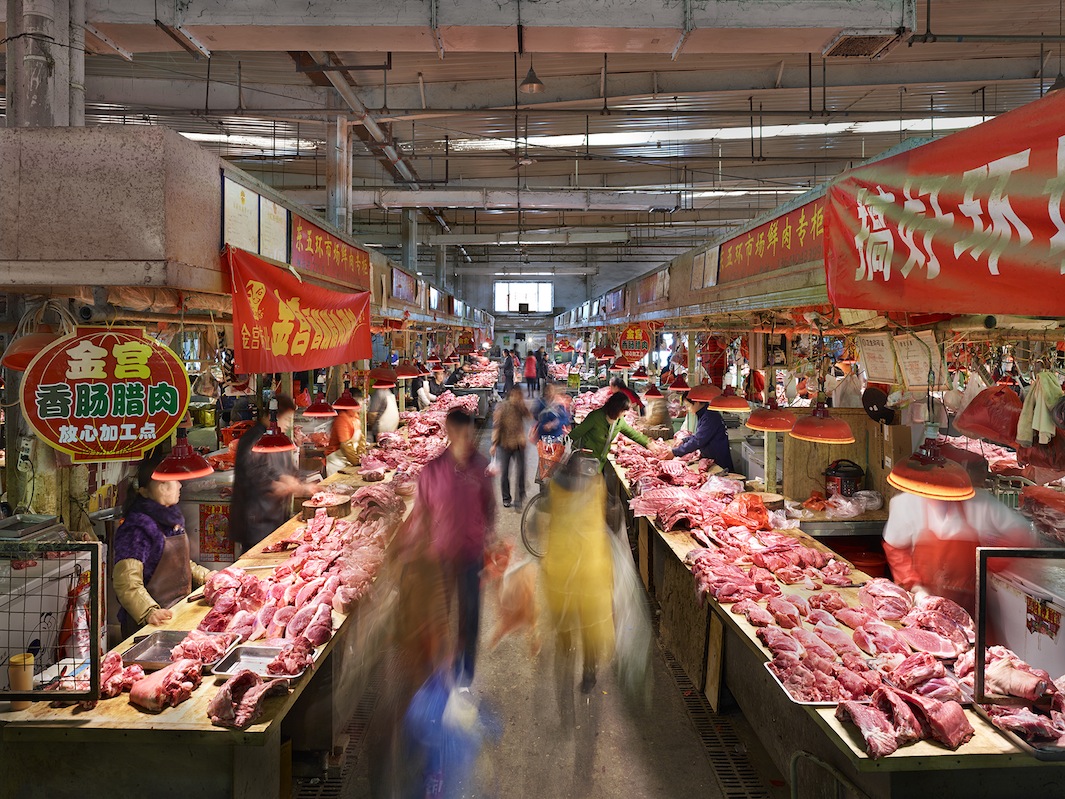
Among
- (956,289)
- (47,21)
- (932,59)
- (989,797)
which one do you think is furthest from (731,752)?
(932,59)

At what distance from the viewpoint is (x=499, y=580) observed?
632 cm

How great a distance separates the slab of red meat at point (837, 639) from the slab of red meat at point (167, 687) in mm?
3666

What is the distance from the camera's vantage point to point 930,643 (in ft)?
12.6

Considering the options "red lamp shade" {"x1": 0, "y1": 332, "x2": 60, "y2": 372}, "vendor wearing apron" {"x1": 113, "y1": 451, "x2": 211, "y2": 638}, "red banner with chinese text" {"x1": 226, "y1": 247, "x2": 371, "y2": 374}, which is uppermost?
"red banner with chinese text" {"x1": 226, "y1": 247, "x2": 371, "y2": 374}

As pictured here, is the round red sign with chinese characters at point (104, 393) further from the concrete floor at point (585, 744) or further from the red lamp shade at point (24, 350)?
the concrete floor at point (585, 744)

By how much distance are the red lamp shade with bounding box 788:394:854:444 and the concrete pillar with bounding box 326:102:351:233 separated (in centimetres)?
731

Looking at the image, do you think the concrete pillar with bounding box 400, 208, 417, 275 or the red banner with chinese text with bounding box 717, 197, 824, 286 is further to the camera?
the concrete pillar with bounding box 400, 208, 417, 275

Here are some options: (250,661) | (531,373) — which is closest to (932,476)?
(250,661)

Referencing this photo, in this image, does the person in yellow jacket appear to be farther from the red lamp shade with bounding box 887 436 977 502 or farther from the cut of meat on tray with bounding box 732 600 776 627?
the red lamp shade with bounding box 887 436 977 502

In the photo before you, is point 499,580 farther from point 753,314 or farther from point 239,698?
point 753,314

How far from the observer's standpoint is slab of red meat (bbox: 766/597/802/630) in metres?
4.17

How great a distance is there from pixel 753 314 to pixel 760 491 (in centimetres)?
204

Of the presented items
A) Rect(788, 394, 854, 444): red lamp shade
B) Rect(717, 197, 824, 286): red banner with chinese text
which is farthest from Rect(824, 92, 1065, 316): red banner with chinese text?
Rect(788, 394, 854, 444): red lamp shade

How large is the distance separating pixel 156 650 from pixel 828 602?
439 cm
